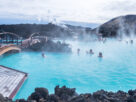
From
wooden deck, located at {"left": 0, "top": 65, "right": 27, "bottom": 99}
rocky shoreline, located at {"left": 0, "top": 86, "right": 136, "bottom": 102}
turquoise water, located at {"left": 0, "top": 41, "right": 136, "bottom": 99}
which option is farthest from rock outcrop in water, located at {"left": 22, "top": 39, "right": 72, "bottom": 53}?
rocky shoreline, located at {"left": 0, "top": 86, "right": 136, "bottom": 102}

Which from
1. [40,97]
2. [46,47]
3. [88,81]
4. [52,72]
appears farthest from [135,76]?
[46,47]

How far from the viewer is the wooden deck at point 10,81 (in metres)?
6.61

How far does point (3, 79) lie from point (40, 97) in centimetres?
382

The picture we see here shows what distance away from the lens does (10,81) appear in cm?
770

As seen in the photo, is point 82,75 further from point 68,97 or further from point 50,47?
point 50,47

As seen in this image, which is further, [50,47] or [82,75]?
[50,47]

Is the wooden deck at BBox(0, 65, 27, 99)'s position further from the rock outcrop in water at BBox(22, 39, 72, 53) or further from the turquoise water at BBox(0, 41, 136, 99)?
the rock outcrop in water at BBox(22, 39, 72, 53)

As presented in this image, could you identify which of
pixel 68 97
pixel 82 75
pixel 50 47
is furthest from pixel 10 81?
pixel 50 47

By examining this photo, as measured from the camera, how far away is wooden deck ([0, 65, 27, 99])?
661cm

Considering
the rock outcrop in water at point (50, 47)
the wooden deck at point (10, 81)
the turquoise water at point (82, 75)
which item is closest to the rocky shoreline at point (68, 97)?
the wooden deck at point (10, 81)

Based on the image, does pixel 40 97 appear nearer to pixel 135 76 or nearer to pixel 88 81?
pixel 88 81

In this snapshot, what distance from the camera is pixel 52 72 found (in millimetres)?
11141

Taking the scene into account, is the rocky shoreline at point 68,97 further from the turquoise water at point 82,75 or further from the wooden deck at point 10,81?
the turquoise water at point 82,75

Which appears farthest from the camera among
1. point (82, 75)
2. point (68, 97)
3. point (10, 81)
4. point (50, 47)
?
point (50, 47)
